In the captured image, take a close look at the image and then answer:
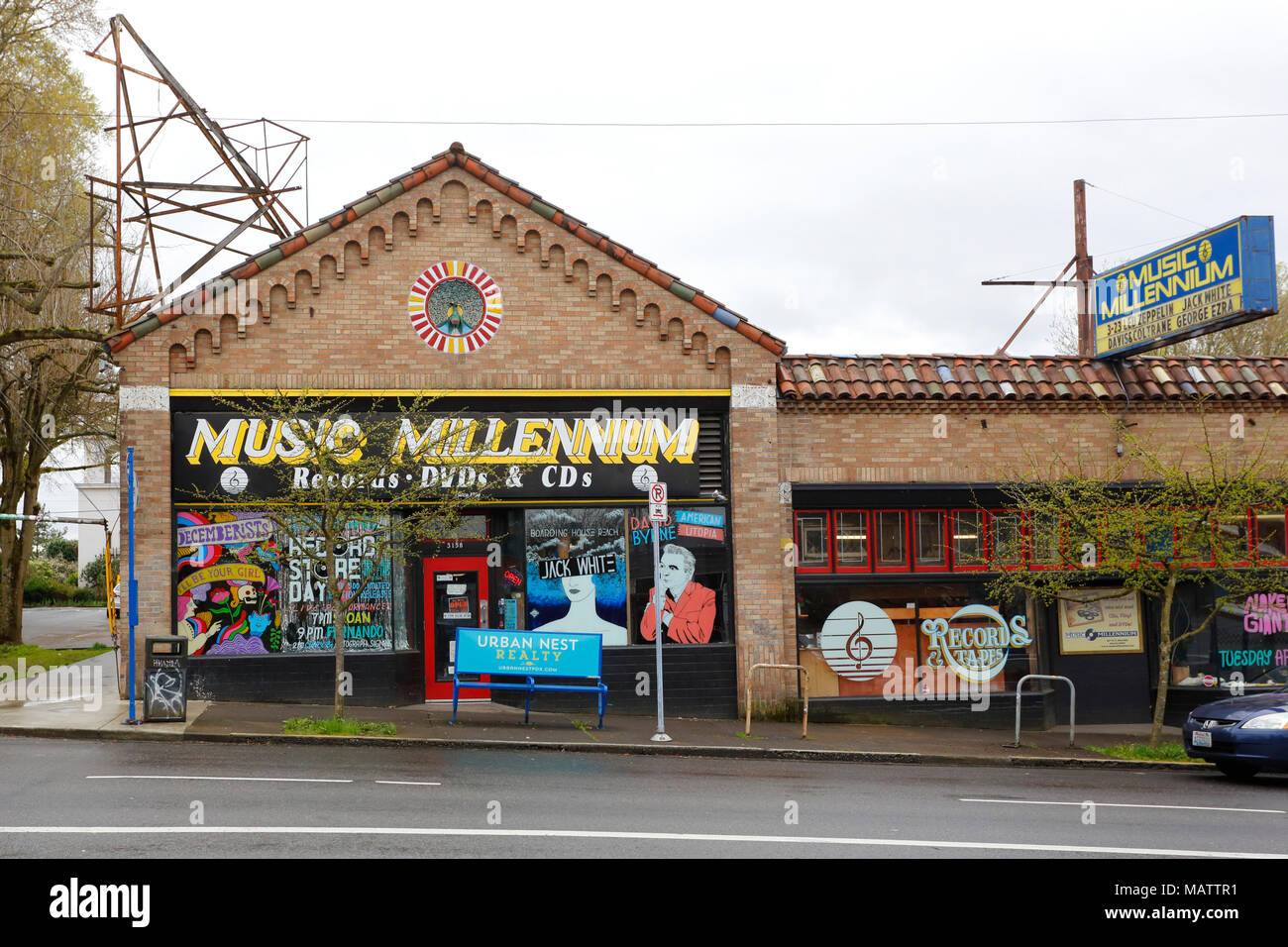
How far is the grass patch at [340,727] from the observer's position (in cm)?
1395

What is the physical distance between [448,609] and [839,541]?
20.2 ft

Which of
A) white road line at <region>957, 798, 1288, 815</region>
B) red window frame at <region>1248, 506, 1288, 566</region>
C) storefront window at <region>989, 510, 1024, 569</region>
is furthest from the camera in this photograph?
red window frame at <region>1248, 506, 1288, 566</region>

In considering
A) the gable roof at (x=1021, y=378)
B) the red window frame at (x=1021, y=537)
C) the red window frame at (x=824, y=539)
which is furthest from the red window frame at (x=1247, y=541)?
the red window frame at (x=824, y=539)

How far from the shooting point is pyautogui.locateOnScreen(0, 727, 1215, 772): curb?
13.6 metres

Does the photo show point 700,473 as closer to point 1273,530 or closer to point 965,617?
point 965,617

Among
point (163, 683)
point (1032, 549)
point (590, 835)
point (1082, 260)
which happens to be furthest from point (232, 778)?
point (1082, 260)

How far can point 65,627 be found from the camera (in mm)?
34406

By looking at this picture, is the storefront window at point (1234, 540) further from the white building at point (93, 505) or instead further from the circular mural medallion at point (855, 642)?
the white building at point (93, 505)

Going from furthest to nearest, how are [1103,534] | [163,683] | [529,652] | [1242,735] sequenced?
[529,652]
[1103,534]
[163,683]
[1242,735]

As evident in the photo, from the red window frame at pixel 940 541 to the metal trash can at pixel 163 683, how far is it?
10.6 meters

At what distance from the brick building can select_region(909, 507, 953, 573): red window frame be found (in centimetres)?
4

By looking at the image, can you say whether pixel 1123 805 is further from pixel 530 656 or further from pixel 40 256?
pixel 40 256

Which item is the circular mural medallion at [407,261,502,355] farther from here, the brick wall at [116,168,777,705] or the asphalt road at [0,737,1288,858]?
the asphalt road at [0,737,1288,858]

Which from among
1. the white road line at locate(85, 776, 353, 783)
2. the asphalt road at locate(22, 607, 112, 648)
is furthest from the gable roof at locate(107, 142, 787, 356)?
the asphalt road at locate(22, 607, 112, 648)
